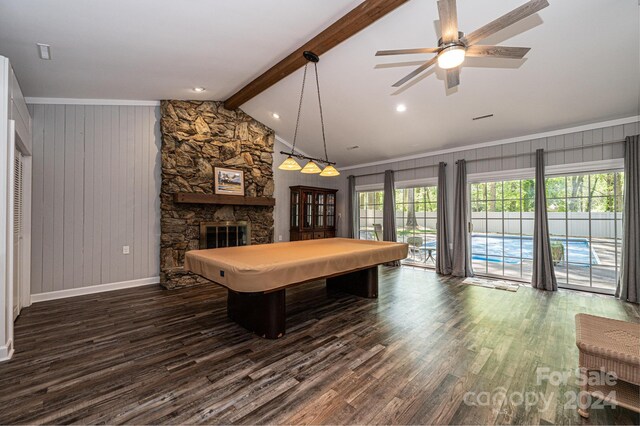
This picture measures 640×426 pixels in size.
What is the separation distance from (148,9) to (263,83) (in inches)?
69.7

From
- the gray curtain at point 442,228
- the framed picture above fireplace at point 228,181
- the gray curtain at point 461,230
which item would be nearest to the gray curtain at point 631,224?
the gray curtain at point 461,230

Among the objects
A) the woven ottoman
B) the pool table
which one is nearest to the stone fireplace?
the pool table

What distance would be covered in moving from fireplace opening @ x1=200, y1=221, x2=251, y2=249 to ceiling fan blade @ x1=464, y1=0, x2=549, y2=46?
4.65m

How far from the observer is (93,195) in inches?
169

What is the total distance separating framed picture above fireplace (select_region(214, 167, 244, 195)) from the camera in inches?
205

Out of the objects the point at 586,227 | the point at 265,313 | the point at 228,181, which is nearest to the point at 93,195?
the point at 228,181

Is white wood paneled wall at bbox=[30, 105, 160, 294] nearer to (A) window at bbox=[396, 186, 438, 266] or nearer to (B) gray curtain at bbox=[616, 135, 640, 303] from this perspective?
(A) window at bbox=[396, 186, 438, 266]

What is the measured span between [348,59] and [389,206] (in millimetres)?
3659

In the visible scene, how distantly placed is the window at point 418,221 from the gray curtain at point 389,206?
0.21 meters

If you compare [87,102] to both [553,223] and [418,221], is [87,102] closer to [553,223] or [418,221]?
[418,221]

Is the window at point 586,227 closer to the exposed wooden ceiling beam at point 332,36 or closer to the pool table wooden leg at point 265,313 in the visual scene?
the exposed wooden ceiling beam at point 332,36

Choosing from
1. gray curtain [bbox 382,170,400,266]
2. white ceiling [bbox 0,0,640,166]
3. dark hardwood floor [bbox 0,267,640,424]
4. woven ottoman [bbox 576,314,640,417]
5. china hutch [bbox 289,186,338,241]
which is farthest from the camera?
china hutch [bbox 289,186,338,241]

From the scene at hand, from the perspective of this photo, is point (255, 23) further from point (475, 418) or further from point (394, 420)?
point (475, 418)

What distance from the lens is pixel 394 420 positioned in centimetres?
165
